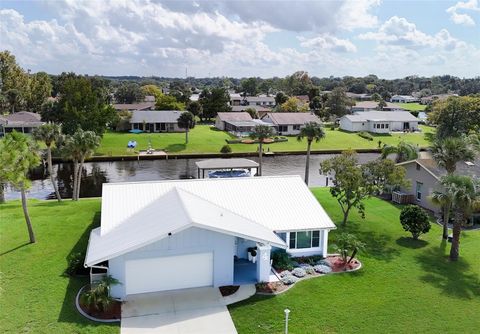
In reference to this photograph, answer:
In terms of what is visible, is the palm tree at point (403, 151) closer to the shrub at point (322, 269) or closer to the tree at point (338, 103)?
the shrub at point (322, 269)

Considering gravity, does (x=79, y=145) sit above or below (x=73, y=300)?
above

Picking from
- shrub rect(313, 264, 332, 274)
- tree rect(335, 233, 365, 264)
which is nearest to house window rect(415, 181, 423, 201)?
tree rect(335, 233, 365, 264)

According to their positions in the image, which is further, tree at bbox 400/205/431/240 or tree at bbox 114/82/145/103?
tree at bbox 114/82/145/103

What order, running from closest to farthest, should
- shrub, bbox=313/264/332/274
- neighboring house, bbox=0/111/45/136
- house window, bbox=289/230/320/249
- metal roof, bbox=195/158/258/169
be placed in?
1. shrub, bbox=313/264/332/274
2. house window, bbox=289/230/320/249
3. metal roof, bbox=195/158/258/169
4. neighboring house, bbox=0/111/45/136

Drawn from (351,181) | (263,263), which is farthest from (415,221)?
(263,263)

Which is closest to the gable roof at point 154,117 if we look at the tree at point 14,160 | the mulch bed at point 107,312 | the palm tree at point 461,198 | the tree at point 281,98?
the tree at point 281,98

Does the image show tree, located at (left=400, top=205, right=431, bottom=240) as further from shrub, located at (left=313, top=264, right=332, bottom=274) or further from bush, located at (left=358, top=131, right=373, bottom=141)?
bush, located at (left=358, top=131, right=373, bottom=141)

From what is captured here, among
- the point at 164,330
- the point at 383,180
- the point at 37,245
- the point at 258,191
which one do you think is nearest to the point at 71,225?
the point at 37,245

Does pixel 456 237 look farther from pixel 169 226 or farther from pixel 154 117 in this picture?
pixel 154 117
